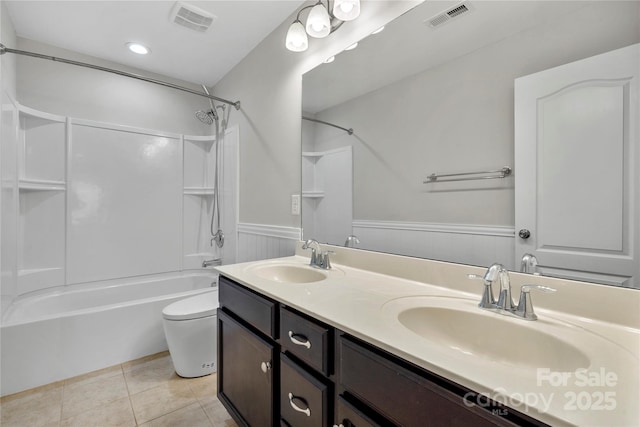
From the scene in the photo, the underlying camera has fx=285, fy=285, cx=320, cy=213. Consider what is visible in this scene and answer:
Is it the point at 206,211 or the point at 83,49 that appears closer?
the point at 83,49

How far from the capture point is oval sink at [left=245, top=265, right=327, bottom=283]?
1466 mm

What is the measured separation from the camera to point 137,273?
273cm

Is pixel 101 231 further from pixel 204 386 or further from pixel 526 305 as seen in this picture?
pixel 526 305

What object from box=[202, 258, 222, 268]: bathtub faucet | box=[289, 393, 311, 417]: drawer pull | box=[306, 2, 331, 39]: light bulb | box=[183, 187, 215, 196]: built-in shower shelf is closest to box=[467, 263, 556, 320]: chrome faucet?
box=[289, 393, 311, 417]: drawer pull

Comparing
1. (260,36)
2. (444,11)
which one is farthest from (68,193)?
(444,11)

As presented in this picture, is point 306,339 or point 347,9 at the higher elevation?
point 347,9

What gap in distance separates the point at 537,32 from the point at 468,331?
0.94 meters

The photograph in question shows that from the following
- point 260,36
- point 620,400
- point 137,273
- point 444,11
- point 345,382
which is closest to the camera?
Result: point 620,400

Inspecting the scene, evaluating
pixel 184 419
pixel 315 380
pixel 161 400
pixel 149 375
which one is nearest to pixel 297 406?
pixel 315 380

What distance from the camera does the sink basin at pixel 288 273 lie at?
1463mm

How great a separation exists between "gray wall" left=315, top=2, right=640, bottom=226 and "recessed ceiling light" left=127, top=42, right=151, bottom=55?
197cm

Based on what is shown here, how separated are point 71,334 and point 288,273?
5.10 ft

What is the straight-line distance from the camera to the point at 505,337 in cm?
77

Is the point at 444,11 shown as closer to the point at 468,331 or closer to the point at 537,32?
the point at 537,32
